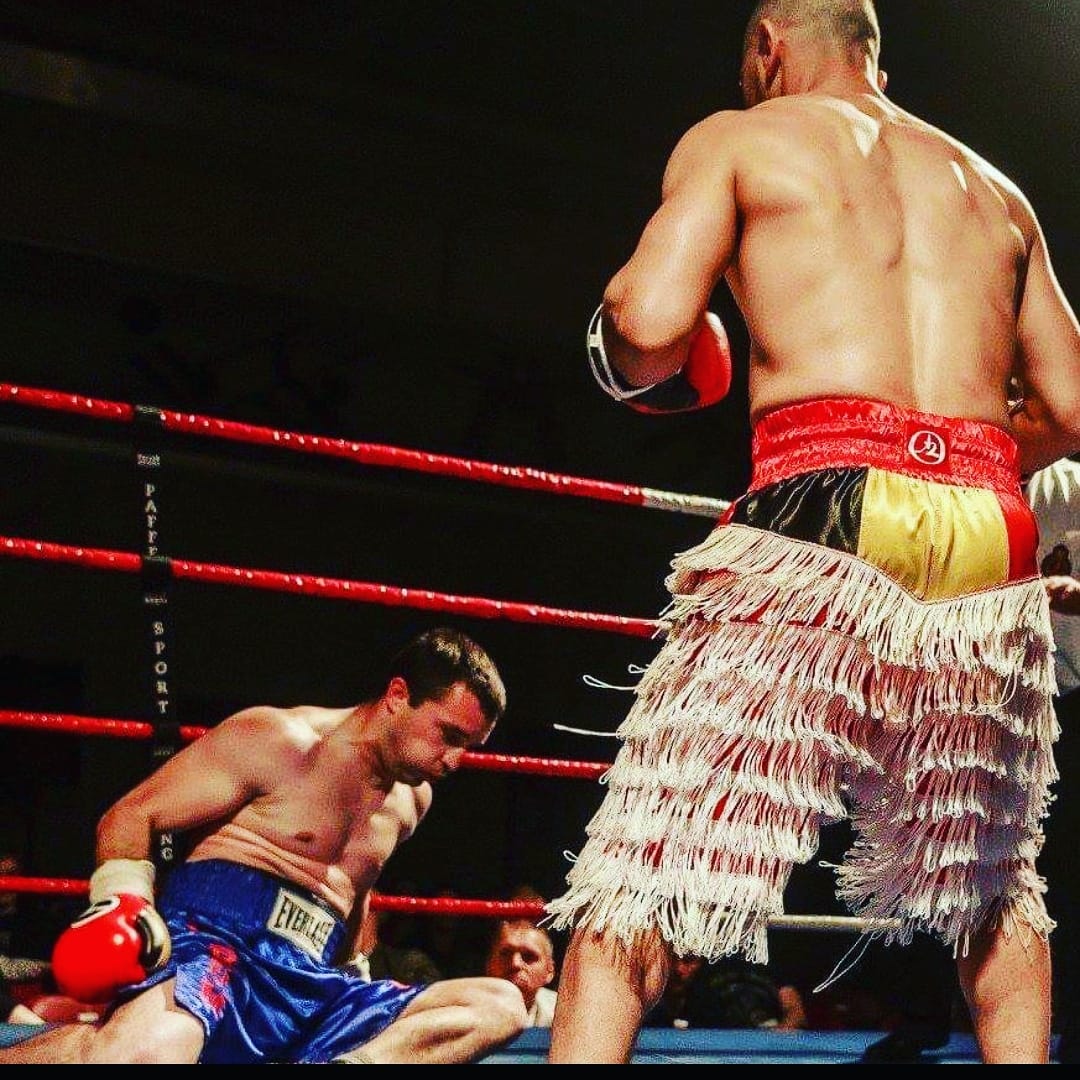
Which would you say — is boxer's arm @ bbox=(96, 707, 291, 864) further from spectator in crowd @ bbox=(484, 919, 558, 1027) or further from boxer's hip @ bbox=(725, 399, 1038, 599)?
spectator in crowd @ bbox=(484, 919, 558, 1027)

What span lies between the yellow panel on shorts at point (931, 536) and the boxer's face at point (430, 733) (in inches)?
39.7

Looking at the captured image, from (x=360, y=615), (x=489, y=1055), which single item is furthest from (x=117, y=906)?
(x=360, y=615)

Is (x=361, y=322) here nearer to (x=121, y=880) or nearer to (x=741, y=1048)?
(x=741, y=1048)

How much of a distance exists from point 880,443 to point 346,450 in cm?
104

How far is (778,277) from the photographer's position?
1.41 metres

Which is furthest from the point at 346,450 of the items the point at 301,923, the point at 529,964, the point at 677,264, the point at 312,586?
the point at 529,964

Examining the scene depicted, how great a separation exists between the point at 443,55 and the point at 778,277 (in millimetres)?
4262

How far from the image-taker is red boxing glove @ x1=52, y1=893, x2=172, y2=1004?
5.32 feet

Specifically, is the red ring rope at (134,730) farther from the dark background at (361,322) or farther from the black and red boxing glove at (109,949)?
the dark background at (361,322)

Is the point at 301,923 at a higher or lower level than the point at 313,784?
lower

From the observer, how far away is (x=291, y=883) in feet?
6.96

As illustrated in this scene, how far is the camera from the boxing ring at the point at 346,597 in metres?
2.05

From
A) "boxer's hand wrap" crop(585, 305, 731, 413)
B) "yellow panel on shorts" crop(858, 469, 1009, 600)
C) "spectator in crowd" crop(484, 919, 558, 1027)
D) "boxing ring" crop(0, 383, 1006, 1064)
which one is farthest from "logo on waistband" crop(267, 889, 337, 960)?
"spectator in crowd" crop(484, 919, 558, 1027)
